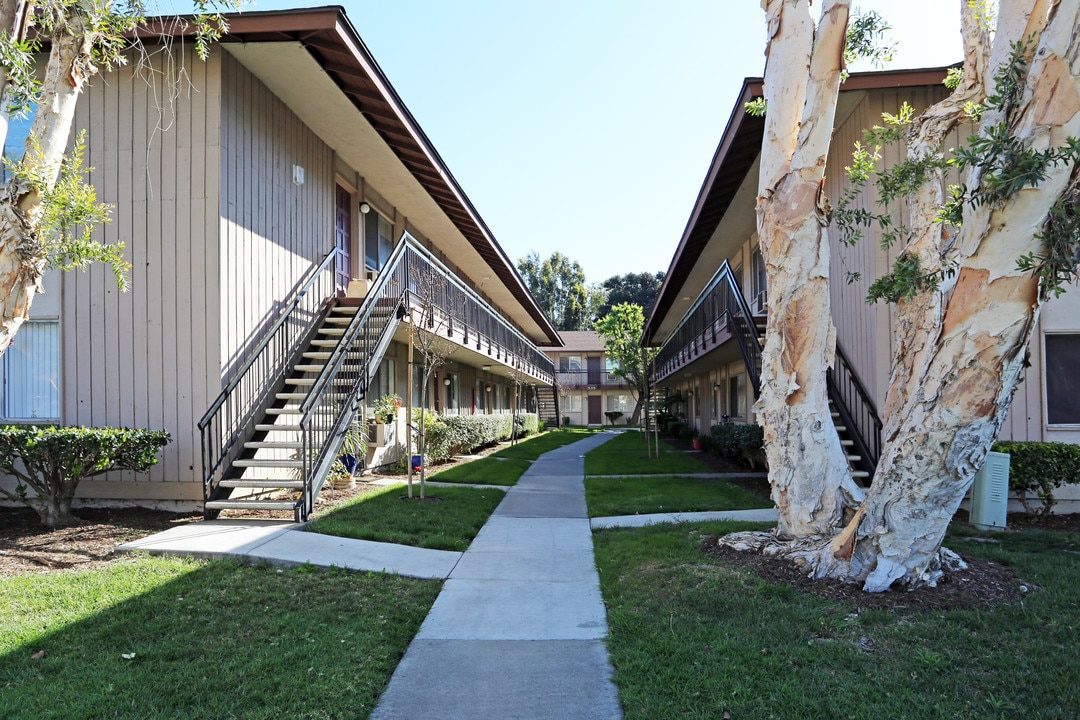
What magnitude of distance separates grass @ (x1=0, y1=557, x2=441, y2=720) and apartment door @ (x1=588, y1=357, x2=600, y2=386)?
45.4 metres

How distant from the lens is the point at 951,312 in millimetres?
4426

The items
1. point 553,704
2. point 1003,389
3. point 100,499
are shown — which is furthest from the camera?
point 100,499

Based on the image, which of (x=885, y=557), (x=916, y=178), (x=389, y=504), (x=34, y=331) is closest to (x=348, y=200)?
(x=34, y=331)

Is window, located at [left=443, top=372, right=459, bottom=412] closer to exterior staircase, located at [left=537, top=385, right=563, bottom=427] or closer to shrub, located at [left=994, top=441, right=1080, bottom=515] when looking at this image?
shrub, located at [left=994, top=441, right=1080, bottom=515]

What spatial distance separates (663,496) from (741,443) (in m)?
4.52

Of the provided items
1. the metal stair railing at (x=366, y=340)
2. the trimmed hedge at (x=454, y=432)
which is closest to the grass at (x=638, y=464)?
the trimmed hedge at (x=454, y=432)

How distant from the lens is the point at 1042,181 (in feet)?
13.1

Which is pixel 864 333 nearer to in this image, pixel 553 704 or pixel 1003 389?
pixel 1003 389

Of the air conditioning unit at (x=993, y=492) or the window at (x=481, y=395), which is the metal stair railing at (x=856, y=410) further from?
the window at (x=481, y=395)

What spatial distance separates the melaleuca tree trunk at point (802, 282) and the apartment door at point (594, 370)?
4465 centimetres

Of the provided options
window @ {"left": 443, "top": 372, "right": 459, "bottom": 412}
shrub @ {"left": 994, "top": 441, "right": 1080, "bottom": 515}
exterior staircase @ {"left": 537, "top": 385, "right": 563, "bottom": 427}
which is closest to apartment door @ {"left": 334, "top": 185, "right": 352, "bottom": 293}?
window @ {"left": 443, "top": 372, "right": 459, "bottom": 412}

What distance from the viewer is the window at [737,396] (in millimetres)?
17047

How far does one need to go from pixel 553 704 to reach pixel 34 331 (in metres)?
8.88

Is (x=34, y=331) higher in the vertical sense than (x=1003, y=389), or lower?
higher
